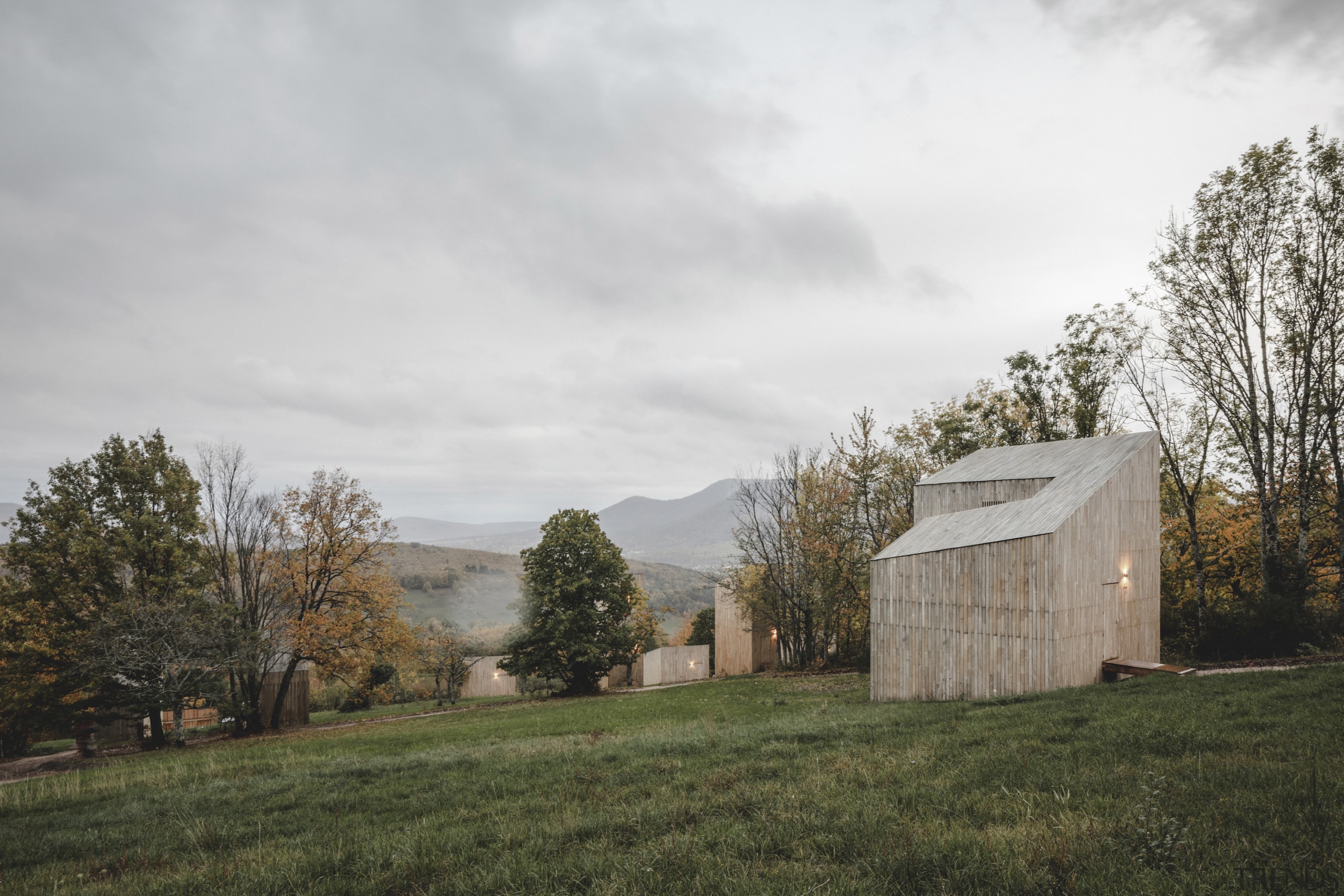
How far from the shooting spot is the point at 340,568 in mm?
21516

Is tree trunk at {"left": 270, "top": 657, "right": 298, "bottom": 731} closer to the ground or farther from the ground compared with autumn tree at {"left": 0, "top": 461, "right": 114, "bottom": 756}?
closer to the ground

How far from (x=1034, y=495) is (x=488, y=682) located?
124 feet

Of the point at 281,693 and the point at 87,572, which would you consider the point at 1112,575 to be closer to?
the point at 281,693

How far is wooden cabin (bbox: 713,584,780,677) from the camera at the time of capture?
35312 millimetres

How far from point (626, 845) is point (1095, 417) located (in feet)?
97.7

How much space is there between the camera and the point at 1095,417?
26.3 m

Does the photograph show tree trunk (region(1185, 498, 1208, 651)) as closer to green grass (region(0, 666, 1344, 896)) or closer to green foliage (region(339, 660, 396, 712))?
green grass (region(0, 666, 1344, 896))

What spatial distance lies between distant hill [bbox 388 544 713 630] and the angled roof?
35692 mm

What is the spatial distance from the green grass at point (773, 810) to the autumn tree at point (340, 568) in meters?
10.9

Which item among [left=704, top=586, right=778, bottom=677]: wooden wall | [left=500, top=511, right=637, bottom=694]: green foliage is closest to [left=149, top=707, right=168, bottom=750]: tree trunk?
[left=500, top=511, right=637, bottom=694]: green foliage

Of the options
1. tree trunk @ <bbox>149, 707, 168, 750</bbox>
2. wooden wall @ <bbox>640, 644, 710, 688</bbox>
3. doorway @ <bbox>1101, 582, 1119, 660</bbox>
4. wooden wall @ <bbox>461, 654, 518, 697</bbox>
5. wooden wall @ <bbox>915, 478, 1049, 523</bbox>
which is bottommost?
wooden wall @ <bbox>461, 654, 518, 697</bbox>

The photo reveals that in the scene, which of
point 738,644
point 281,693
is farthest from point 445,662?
point 738,644

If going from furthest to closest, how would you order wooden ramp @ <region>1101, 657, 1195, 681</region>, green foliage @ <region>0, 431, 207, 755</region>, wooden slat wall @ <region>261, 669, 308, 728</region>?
wooden slat wall @ <region>261, 669, 308, 728</region>
green foliage @ <region>0, 431, 207, 755</region>
wooden ramp @ <region>1101, 657, 1195, 681</region>

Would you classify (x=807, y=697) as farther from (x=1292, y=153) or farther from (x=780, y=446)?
(x=1292, y=153)
